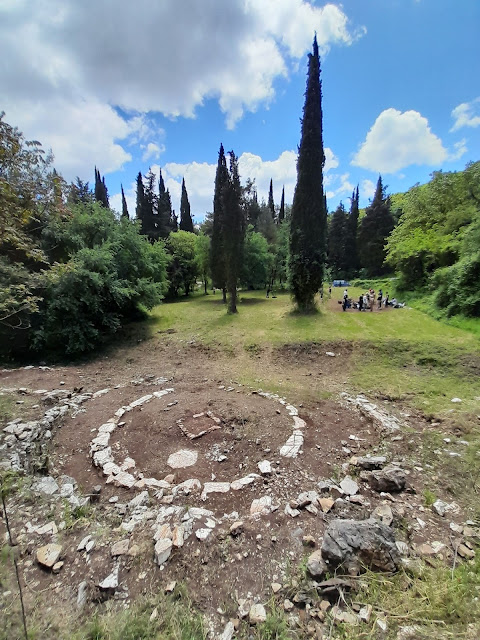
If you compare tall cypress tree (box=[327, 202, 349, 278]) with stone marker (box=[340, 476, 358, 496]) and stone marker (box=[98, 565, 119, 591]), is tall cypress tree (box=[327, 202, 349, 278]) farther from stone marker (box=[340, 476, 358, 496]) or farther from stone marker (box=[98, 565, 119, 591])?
stone marker (box=[98, 565, 119, 591])

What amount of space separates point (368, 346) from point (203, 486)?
855 cm

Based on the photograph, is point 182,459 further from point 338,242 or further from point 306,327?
point 338,242

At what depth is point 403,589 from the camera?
260cm

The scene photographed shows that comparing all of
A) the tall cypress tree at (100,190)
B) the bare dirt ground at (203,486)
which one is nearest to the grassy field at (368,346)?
the bare dirt ground at (203,486)

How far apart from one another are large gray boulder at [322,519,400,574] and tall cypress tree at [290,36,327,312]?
42.6 feet

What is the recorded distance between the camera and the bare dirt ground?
2.90 m

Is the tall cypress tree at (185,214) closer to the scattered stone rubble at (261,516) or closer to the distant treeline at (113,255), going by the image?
the distant treeline at (113,255)

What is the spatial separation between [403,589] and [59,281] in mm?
13077

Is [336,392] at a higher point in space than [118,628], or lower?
lower

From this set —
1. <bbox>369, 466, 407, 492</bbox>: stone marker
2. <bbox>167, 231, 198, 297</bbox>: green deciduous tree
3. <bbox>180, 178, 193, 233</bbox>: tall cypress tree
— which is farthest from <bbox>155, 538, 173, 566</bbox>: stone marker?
<bbox>180, 178, 193, 233</bbox>: tall cypress tree

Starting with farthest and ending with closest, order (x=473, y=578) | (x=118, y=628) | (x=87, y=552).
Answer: (x=87, y=552) → (x=473, y=578) → (x=118, y=628)

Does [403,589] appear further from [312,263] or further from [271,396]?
[312,263]

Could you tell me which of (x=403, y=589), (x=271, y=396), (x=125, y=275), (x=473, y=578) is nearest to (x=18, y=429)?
(x=271, y=396)

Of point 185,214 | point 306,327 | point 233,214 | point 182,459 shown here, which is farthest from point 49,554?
point 185,214
